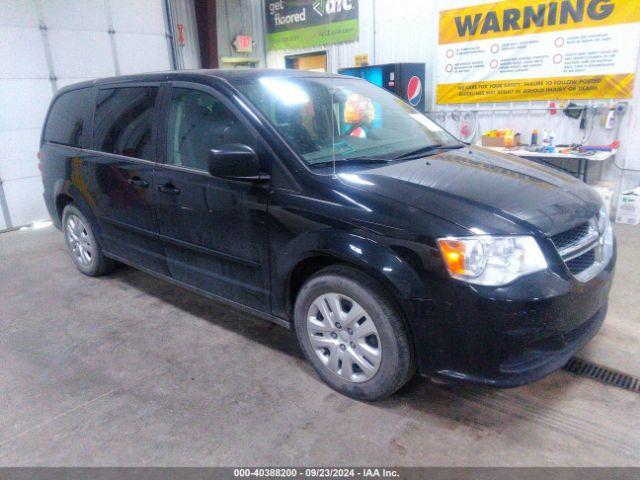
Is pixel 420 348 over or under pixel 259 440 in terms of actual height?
over

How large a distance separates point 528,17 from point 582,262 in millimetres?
4145

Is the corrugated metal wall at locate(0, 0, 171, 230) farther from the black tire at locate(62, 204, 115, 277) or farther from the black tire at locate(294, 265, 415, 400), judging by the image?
the black tire at locate(294, 265, 415, 400)

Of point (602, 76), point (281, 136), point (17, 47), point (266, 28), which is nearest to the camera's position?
point (281, 136)

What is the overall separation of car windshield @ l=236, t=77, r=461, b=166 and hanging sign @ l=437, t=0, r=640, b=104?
2964 millimetres

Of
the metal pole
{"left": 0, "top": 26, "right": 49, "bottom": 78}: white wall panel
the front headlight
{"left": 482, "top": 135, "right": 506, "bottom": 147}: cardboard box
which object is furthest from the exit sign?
the front headlight

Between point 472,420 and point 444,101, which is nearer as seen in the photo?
point 472,420

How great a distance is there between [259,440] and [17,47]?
18.4 ft

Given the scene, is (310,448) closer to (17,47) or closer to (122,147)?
(122,147)

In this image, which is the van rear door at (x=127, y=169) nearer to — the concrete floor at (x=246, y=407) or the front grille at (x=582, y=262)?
the concrete floor at (x=246, y=407)

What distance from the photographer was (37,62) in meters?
5.56

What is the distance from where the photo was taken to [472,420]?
77.9 inches

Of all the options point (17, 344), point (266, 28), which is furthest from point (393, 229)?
point (266, 28)

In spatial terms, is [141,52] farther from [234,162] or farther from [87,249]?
[234,162]

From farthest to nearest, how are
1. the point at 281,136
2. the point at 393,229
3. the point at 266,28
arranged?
the point at 266,28 < the point at 281,136 < the point at 393,229
